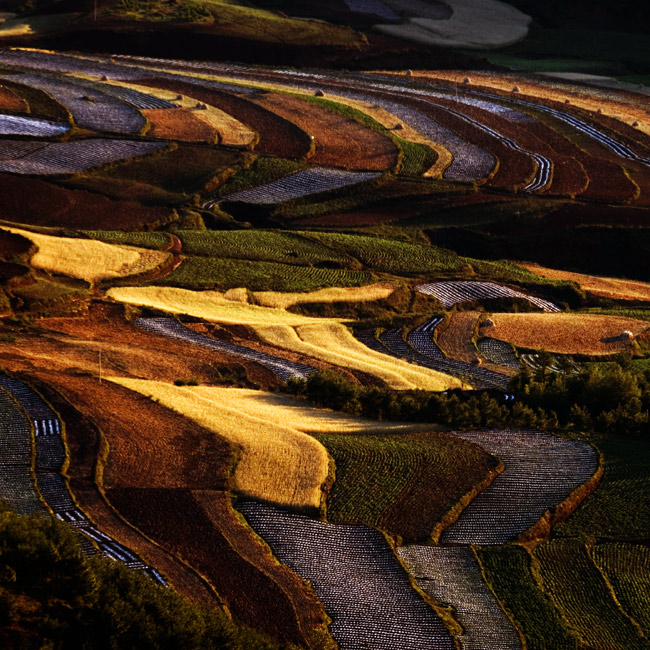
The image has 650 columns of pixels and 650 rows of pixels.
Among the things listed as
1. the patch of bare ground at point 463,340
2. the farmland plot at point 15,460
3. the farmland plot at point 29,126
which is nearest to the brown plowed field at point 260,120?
the farmland plot at point 29,126

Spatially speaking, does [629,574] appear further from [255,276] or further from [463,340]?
[255,276]

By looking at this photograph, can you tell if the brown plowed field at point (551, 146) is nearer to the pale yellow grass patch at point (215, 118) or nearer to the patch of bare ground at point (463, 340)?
the pale yellow grass patch at point (215, 118)

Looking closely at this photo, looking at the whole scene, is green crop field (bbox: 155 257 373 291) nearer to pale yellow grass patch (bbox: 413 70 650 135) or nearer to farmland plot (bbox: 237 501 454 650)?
farmland plot (bbox: 237 501 454 650)

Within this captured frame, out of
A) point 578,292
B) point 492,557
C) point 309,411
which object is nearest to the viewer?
point 492,557

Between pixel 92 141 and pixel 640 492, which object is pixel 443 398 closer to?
pixel 640 492

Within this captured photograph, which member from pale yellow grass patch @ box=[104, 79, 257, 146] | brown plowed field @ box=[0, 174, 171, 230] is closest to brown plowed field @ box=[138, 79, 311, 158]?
pale yellow grass patch @ box=[104, 79, 257, 146]

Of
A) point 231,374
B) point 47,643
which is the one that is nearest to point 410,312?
point 231,374

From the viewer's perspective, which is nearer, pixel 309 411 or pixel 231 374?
pixel 309 411
